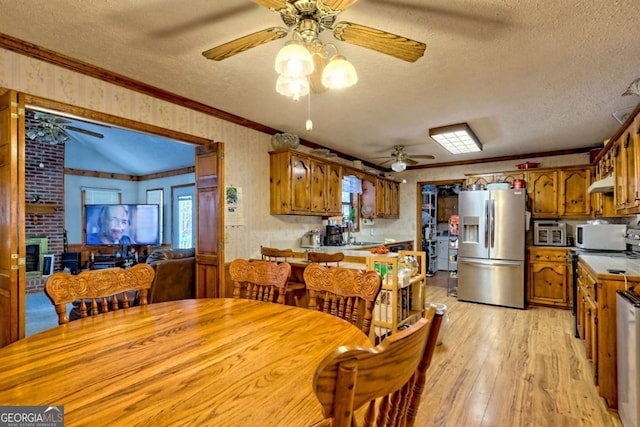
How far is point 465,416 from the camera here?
203 cm

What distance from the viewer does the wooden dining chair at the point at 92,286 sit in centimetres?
148

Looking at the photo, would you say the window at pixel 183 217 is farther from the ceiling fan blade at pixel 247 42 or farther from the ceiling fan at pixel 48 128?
the ceiling fan blade at pixel 247 42

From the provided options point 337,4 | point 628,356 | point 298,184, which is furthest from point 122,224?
point 628,356

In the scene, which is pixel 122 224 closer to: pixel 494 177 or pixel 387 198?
pixel 387 198

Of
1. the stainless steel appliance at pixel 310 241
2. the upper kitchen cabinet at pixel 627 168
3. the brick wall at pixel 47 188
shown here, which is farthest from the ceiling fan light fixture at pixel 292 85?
the brick wall at pixel 47 188

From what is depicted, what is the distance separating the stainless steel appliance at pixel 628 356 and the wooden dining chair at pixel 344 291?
1.44 meters

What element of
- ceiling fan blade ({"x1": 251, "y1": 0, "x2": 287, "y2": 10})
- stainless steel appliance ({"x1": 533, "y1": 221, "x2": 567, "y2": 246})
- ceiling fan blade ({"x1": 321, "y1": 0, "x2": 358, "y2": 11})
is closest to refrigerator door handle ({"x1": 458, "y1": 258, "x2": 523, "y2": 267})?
stainless steel appliance ({"x1": 533, "y1": 221, "x2": 567, "y2": 246})

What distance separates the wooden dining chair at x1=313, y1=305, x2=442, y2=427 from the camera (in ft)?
1.77

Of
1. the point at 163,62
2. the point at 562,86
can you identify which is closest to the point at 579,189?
the point at 562,86

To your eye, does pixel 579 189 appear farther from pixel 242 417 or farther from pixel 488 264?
pixel 242 417

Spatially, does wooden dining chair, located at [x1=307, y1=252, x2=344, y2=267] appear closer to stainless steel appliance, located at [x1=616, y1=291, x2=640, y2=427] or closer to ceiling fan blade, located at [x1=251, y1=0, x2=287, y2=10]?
stainless steel appliance, located at [x1=616, y1=291, x2=640, y2=427]

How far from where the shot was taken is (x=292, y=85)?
5.26 ft

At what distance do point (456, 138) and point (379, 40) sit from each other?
Answer: 296cm

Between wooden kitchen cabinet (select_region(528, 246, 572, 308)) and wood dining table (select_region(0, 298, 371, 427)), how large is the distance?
175 inches
